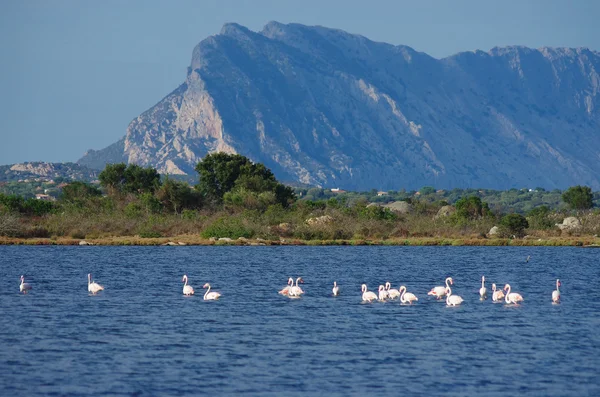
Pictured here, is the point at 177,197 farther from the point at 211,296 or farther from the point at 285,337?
the point at 285,337

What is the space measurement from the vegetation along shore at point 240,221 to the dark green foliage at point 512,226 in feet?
0.29

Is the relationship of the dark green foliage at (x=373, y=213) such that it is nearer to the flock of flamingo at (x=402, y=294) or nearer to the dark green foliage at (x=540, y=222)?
the dark green foliage at (x=540, y=222)

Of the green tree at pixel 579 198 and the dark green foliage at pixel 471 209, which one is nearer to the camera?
the dark green foliage at pixel 471 209

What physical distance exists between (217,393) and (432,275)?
3271cm

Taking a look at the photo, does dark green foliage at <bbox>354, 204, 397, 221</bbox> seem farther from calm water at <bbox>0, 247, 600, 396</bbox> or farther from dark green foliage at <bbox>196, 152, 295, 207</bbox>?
calm water at <bbox>0, 247, 600, 396</bbox>

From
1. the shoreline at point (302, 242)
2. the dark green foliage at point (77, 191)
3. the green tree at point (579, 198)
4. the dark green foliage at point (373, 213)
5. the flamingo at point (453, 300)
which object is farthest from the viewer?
the green tree at point (579, 198)

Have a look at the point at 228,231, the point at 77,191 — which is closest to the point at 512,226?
the point at 228,231

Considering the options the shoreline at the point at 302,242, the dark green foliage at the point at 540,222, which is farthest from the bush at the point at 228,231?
the dark green foliage at the point at 540,222

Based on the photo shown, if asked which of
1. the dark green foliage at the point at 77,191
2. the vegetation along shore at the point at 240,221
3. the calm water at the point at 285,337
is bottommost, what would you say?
the calm water at the point at 285,337

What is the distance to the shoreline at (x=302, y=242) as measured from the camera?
81250mm

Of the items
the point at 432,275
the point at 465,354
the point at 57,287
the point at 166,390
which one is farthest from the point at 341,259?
the point at 166,390

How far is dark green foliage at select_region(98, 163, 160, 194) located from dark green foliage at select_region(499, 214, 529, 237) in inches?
1349

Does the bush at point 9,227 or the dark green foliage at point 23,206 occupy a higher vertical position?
the dark green foliage at point 23,206

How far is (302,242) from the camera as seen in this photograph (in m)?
83.8
